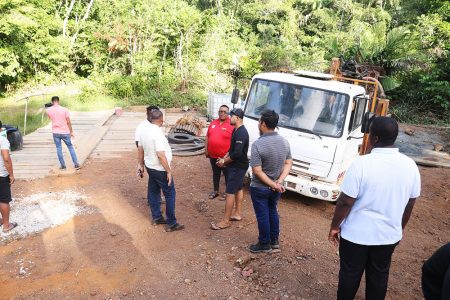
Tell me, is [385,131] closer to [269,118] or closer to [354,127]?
[269,118]

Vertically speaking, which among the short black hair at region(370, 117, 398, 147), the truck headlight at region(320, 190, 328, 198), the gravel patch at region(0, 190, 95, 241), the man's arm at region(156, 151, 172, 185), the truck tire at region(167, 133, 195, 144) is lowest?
the gravel patch at region(0, 190, 95, 241)

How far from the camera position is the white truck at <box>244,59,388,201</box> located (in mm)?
5738

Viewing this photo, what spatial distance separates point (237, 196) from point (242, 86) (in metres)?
13.0

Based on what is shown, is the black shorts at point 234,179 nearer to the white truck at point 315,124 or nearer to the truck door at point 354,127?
the white truck at point 315,124

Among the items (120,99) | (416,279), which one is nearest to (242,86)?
(120,99)

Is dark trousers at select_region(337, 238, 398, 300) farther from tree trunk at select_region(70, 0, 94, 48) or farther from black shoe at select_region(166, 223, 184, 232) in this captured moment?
tree trunk at select_region(70, 0, 94, 48)

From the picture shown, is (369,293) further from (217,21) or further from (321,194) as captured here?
(217,21)

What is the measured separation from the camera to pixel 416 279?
13.9 ft

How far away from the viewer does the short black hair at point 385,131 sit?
273 centimetres

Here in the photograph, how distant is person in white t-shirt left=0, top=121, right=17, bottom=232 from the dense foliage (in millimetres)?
10457

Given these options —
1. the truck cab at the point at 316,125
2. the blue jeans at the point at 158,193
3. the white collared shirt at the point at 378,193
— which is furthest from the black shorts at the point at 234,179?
the white collared shirt at the point at 378,193

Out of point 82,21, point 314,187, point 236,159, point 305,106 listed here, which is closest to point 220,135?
point 236,159

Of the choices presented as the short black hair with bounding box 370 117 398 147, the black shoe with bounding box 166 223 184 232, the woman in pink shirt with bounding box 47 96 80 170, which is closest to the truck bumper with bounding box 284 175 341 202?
the black shoe with bounding box 166 223 184 232

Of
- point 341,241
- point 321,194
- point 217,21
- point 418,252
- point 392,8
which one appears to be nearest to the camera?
point 341,241
